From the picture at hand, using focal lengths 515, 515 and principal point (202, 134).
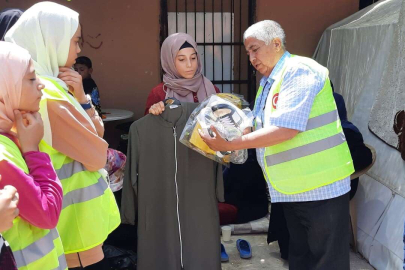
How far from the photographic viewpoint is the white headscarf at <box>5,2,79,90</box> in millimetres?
2049

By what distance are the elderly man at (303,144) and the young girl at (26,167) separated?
47.5 inches

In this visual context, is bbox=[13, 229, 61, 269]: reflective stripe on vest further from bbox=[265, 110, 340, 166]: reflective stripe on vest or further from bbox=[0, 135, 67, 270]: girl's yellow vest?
bbox=[265, 110, 340, 166]: reflective stripe on vest

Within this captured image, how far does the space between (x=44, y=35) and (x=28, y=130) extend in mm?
566

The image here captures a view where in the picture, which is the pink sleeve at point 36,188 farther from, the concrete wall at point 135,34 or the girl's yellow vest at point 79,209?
the concrete wall at point 135,34

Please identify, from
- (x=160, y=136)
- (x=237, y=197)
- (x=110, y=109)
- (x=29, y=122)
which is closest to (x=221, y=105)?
(x=160, y=136)

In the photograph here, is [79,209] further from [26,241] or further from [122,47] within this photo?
[122,47]

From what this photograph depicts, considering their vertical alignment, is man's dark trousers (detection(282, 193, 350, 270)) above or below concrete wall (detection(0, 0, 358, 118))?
below

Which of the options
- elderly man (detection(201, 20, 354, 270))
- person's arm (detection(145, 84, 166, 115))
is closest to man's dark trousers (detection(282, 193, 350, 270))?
elderly man (detection(201, 20, 354, 270))

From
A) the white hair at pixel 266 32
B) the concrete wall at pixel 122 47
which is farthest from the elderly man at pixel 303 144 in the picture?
the concrete wall at pixel 122 47

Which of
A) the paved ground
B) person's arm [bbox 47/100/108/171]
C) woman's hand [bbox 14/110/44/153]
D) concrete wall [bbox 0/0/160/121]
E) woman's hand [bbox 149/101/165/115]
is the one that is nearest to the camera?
woman's hand [bbox 14/110/44/153]

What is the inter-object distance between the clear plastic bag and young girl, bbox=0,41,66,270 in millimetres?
1269

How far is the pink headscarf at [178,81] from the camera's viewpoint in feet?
10.9

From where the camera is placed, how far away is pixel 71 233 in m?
2.11

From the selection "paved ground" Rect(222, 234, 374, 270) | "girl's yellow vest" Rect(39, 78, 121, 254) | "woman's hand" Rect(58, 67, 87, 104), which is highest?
"woman's hand" Rect(58, 67, 87, 104)
